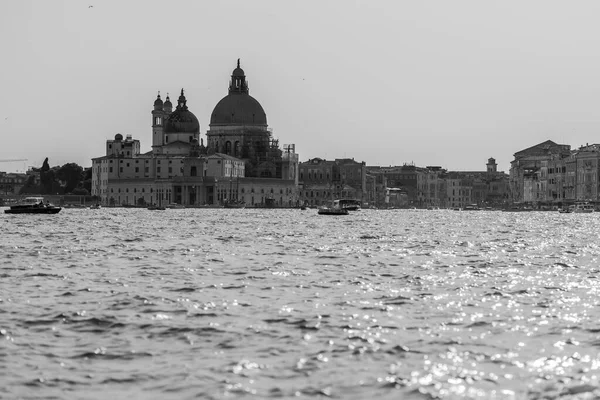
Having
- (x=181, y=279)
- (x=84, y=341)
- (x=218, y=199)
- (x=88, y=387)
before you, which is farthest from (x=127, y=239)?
(x=218, y=199)

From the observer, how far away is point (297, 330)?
17109 mm

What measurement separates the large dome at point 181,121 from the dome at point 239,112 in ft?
8.85

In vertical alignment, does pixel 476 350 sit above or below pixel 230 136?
below

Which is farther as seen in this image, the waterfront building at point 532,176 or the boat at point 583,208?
the waterfront building at point 532,176

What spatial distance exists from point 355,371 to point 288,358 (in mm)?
1056

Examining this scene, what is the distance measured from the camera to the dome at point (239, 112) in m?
149

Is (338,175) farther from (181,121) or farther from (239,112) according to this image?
(181,121)

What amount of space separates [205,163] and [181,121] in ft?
33.1

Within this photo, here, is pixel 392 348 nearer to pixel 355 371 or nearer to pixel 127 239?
pixel 355 371

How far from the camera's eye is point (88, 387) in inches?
531

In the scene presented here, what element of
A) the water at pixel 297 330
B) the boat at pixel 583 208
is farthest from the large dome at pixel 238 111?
the water at pixel 297 330

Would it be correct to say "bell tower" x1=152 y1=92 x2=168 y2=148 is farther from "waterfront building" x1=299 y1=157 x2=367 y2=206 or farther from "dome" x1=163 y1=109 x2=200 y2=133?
"waterfront building" x1=299 y1=157 x2=367 y2=206

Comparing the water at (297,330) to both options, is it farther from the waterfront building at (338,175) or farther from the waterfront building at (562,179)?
the waterfront building at (338,175)

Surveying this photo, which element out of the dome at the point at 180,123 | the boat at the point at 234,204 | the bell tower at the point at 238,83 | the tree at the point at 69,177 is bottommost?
the boat at the point at 234,204
